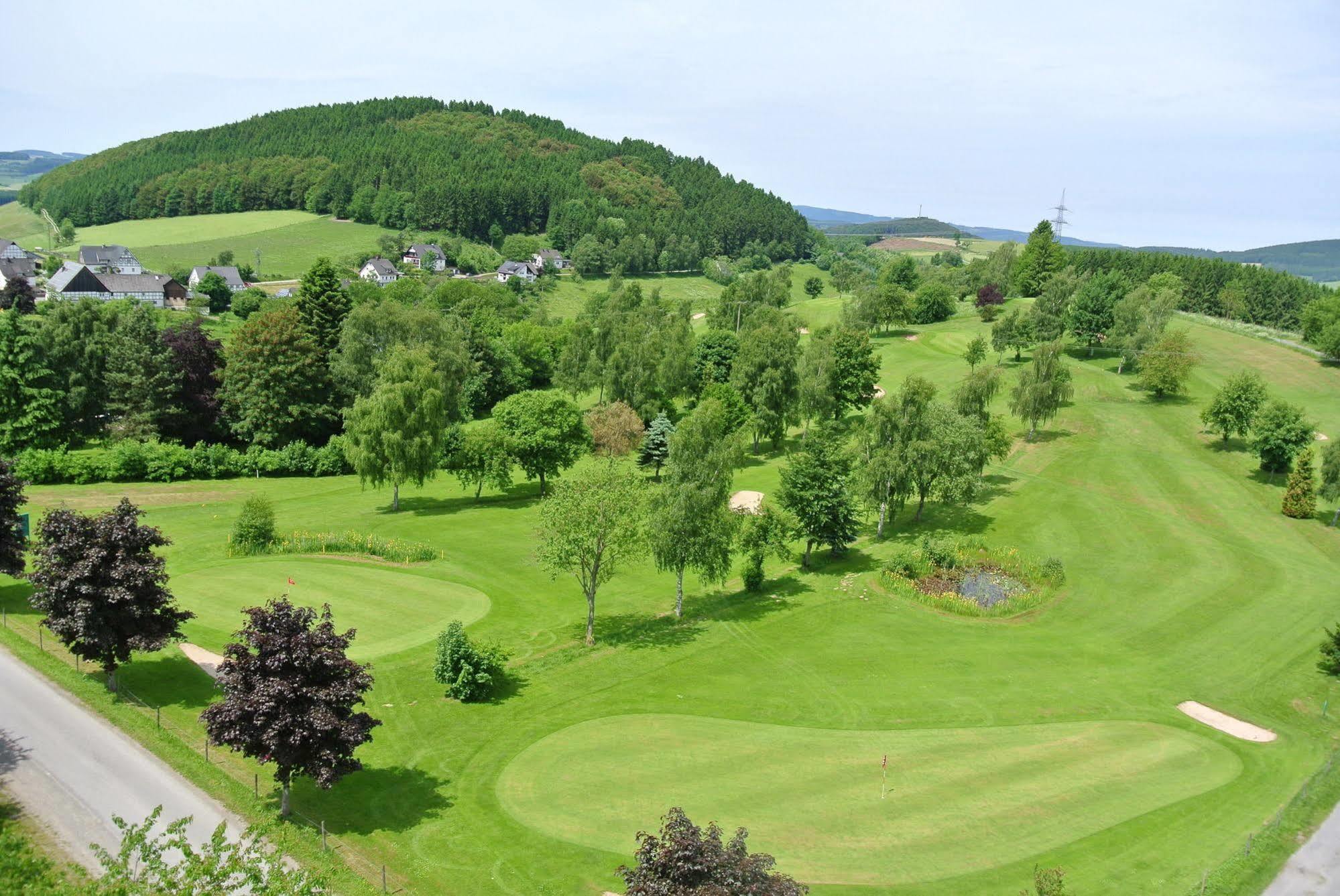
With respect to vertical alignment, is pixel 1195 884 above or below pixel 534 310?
below

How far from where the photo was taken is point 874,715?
3541cm

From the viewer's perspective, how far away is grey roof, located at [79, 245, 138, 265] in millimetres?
177375

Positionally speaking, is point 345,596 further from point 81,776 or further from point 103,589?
point 81,776

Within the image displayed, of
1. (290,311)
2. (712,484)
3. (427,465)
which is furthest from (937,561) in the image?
(290,311)

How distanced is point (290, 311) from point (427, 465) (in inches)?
1158

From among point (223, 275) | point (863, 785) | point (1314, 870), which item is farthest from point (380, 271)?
point (1314, 870)

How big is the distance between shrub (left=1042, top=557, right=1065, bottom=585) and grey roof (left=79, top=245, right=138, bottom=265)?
18982 centimetres

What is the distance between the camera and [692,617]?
154 feet

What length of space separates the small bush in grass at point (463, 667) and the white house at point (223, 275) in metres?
146

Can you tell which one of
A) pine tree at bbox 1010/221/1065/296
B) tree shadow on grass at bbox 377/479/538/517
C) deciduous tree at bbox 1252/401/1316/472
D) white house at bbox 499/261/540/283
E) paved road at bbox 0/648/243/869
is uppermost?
pine tree at bbox 1010/221/1065/296

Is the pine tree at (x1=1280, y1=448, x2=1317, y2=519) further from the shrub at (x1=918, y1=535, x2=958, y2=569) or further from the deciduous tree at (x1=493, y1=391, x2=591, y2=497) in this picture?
the deciduous tree at (x1=493, y1=391, x2=591, y2=497)

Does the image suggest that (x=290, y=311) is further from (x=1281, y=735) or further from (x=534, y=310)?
(x=1281, y=735)

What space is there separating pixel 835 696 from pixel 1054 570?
22.4 meters

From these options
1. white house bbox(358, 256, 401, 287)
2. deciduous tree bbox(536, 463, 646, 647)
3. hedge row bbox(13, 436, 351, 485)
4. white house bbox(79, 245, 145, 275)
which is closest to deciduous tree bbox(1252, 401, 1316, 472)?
deciduous tree bbox(536, 463, 646, 647)
